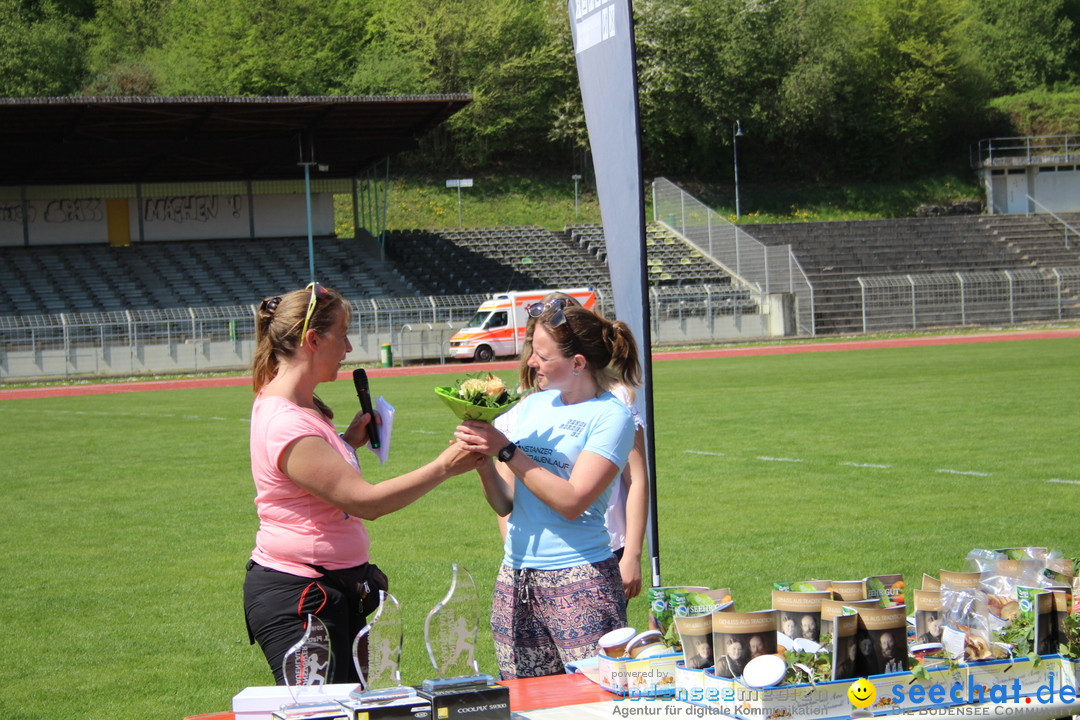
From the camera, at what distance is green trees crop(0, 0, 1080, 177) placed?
66.7 meters

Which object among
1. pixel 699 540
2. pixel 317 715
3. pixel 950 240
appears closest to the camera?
pixel 317 715

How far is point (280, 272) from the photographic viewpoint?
45375 millimetres

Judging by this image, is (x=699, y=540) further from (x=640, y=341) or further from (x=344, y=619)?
(x=344, y=619)

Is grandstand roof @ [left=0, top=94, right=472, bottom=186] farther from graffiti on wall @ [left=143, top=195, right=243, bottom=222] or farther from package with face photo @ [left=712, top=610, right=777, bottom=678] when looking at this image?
package with face photo @ [left=712, top=610, right=777, bottom=678]

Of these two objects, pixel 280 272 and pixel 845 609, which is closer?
pixel 845 609

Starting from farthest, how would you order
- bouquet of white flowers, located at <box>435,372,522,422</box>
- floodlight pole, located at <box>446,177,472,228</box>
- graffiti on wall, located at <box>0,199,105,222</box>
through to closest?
1. floodlight pole, located at <box>446,177,472,228</box>
2. graffiti on wall, located at <box>0,199,105,222</box>
3. bouquet of white flowers, located at <box>435,372,522,422</box>

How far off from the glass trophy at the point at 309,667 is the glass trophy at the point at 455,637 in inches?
11.5

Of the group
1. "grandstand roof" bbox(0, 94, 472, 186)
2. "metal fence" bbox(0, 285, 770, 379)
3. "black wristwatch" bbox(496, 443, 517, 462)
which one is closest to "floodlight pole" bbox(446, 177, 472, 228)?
"grandstand roof" bbox(0, 94, 472, 186)

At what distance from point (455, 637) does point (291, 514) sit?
3.14 ft

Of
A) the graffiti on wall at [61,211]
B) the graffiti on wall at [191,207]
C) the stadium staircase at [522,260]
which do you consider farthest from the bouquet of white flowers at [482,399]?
the graffiti on wall at [191,207]

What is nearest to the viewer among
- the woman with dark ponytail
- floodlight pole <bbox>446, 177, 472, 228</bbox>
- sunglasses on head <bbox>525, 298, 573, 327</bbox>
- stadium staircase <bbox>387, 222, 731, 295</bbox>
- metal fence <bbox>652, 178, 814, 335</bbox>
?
the woman with dark ponytail

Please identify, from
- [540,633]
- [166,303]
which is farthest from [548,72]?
[540,633]

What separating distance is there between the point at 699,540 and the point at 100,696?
4855 millimetres

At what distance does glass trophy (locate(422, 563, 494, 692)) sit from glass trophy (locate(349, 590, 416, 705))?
79 mm
